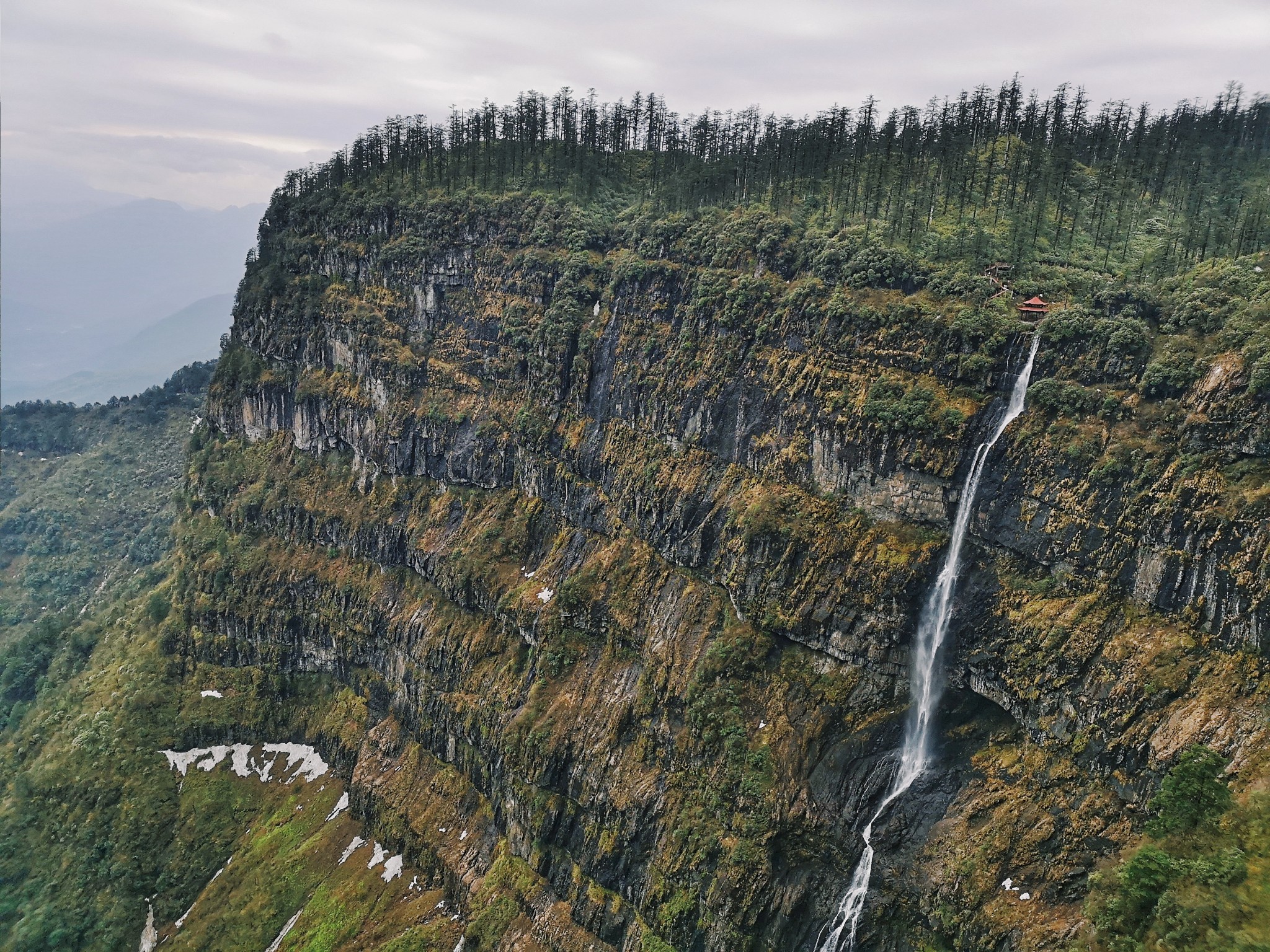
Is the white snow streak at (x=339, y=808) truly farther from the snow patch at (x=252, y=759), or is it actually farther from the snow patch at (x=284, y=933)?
the snow patch at (x=284, y=933)

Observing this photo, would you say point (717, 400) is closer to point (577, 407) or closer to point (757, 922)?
point (577, 407)

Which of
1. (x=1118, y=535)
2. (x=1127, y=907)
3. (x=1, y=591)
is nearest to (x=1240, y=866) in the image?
(x=1127, y=907)

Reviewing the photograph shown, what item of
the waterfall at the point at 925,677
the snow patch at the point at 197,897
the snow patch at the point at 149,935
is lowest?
the snow patch at the point at 149,935

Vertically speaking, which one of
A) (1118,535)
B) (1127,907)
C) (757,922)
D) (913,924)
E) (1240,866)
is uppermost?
(1118,535)

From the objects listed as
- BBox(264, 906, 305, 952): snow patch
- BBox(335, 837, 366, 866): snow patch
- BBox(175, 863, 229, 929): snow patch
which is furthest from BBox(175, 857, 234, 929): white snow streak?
BBox(335, 837, 366, 866): snow patch

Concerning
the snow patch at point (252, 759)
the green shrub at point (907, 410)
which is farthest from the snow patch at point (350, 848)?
the green shrub at point (907, 410)

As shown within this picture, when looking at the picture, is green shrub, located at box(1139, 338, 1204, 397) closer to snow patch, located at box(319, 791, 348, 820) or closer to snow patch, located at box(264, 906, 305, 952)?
snow patch, located at box(319, 791, 348, 820)
